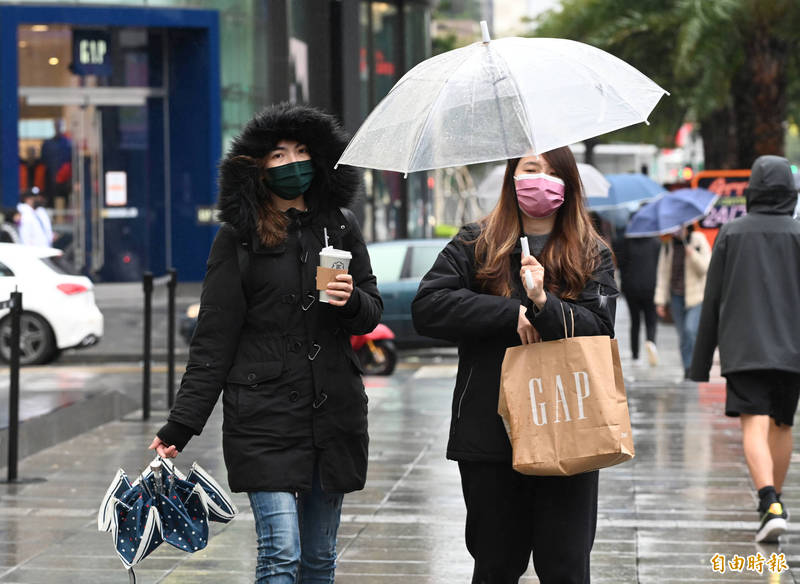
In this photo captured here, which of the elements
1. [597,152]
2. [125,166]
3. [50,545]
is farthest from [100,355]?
[597,152]

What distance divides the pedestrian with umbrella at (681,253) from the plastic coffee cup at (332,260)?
9.23 meters

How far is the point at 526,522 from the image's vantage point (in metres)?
4.30

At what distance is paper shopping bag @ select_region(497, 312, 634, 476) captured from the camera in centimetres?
402

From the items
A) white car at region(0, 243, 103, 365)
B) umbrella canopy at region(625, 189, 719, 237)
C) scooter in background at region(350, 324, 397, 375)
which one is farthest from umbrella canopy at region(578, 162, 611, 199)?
white car at region(0, 243, 103, 365)

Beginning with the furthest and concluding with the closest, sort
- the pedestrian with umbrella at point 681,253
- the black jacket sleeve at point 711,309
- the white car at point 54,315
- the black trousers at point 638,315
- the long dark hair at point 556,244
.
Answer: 1. the black trousers at point 638,315
2. the pedestrian with umbrella at point 681,253
3. the white car at point 54,315
4. the black jacket sleeve at point 711,309
5. the long dark hair at point 556,244

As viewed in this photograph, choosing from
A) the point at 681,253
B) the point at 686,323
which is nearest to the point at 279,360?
the point at 686,323

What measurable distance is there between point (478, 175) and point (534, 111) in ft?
192

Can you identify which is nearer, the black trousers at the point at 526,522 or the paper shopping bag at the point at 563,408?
the paper shopping bag at the point at 563,408

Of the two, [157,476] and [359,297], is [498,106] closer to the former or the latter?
[359,297]

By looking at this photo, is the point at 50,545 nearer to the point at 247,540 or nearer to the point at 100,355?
the point at 247,540

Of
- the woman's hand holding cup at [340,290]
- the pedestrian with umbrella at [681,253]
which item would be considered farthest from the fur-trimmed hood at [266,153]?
the pedestrian with umbrella at [681,253]

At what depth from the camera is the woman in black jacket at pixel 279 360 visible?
4352 mm

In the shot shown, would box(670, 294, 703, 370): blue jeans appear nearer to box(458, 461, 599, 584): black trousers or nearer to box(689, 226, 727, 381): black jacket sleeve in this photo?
box(689, 226, 727, 381): black jacket sleeve

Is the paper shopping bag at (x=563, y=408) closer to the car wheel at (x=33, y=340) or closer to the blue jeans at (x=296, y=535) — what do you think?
the blue jeans at (x=296, y=535)
